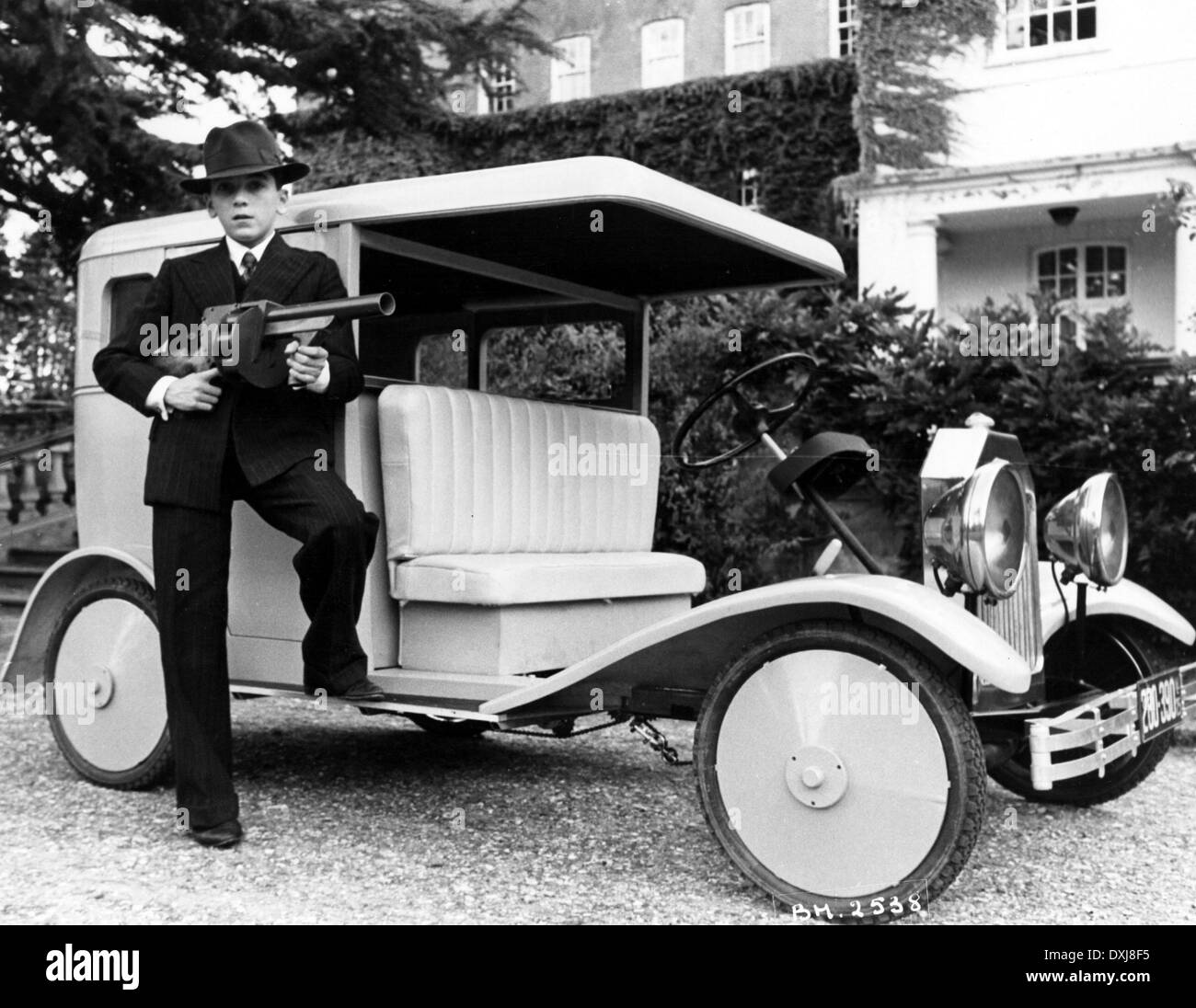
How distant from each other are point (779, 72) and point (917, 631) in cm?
1706

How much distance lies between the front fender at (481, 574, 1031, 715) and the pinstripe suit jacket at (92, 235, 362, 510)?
1.04m

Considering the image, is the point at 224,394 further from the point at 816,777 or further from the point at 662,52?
the point at 662,52

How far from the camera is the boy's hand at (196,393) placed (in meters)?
3.91

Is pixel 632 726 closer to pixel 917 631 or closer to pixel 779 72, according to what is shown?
pixel 917 631

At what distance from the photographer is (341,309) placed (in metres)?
3.71

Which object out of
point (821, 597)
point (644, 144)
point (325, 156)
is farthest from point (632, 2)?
point (821, 597)

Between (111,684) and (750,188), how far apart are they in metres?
16.5

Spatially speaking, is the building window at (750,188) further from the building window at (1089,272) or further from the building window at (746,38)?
the building window at (746,38)

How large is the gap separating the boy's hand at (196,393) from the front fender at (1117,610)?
2659 millimetres

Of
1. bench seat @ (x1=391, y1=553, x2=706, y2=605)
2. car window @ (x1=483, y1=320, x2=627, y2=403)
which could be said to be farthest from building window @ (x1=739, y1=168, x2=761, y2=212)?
bench seat @ (x1=391, y1=553, x2=706, y2=605)

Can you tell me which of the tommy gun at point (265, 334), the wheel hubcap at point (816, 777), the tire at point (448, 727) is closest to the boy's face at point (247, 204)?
the tommy gun at point (265, 334)

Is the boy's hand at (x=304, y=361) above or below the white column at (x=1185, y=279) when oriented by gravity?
below

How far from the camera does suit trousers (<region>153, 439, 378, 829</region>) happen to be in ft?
12.9

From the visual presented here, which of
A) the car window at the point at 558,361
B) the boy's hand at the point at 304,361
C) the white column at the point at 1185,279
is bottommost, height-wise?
the boy's hand at the point at 304,361
